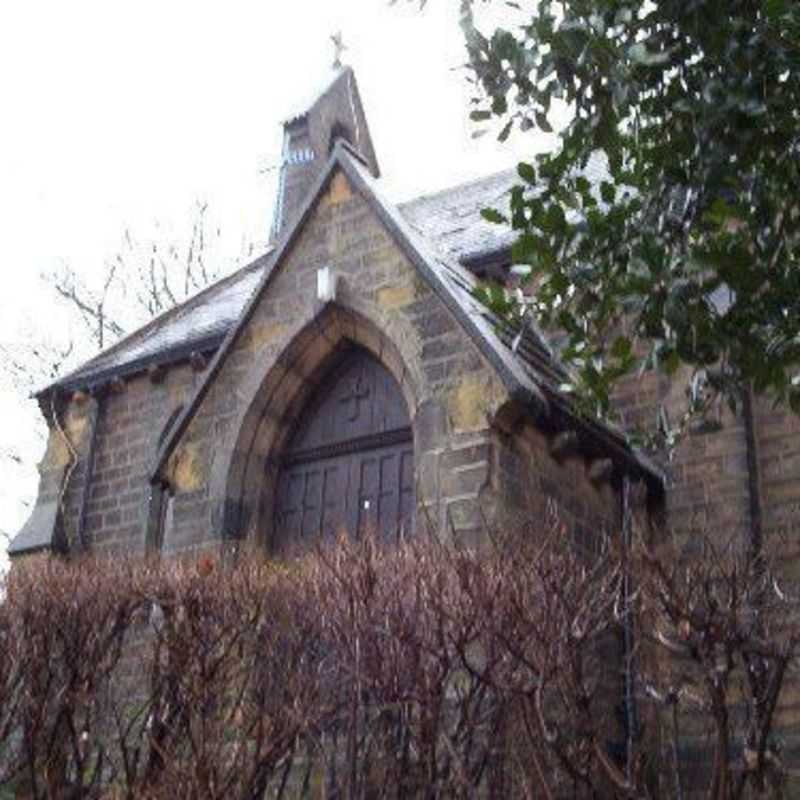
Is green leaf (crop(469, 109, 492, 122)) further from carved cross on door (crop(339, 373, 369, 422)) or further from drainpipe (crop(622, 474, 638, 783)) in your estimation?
carved cross on door (crop(339, 373, 369, 422))

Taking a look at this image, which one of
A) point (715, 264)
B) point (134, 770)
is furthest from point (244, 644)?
point (715, 264)

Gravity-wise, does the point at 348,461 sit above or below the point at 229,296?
below

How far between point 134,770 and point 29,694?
127cm

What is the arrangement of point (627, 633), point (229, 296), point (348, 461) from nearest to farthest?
point (627, 633)
point (348, 461)
point (229, 296)

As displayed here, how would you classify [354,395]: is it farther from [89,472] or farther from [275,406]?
[89,472]

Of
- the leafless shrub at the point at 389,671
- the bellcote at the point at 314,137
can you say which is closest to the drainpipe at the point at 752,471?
the leafless shrub at the point at 389,671

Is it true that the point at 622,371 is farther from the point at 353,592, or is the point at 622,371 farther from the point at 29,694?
the point at 29,694

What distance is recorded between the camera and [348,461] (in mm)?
10453

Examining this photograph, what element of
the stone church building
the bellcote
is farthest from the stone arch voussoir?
the bellcote

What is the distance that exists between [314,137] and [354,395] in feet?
37.1

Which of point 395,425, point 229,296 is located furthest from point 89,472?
Result: point 395,425

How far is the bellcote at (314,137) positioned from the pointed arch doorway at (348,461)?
9.97 metres

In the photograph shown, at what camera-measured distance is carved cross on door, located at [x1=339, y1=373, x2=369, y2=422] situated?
10641 mm

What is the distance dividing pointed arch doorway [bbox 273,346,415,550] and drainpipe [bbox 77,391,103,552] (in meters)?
4.88
